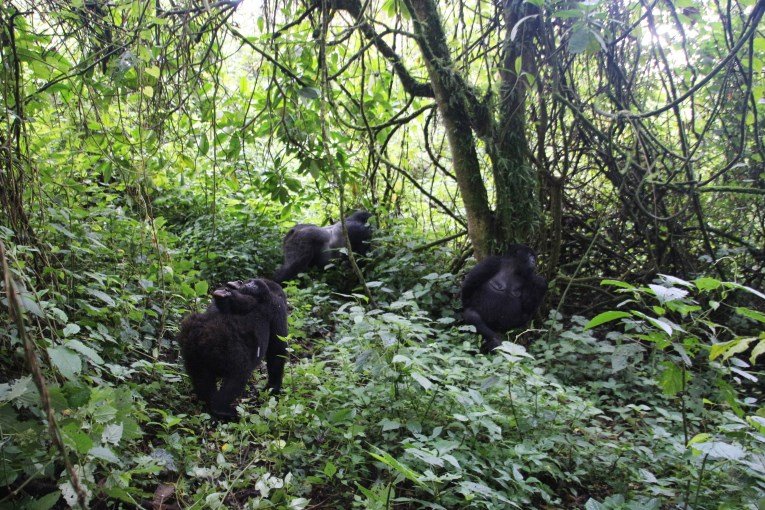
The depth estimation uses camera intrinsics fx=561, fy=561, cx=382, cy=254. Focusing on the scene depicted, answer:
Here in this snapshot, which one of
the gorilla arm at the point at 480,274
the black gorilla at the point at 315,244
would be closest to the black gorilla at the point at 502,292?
the gorilla arm at the point at 480,274

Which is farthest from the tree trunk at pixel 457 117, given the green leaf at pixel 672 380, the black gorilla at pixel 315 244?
the green leaf at pixel 672 380

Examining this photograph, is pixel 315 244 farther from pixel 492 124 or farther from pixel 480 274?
pixel 492 124

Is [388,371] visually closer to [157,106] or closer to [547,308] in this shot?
[157,106]

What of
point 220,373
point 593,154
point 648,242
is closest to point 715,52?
point 593,154

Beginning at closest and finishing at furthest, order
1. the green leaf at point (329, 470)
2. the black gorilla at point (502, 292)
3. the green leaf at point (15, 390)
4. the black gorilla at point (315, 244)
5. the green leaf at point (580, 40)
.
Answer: the green leaf at point (15, 390) < the green leaf at point (329, 470) < the green leaf at point (580, 40) < the black gorilla at point (502, 292) < the black gorilla at point (315, 244)

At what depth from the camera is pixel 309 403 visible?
8.82 ft

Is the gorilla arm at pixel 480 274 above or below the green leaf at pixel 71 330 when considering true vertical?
below

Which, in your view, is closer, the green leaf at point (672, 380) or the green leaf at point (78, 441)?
the green leaf at point (78, 441)

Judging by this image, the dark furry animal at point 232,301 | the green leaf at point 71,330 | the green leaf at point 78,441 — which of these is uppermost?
the green leaf at point 71,330

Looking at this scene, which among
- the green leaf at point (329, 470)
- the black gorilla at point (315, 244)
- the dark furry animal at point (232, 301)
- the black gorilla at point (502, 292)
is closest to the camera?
the green leaf at point (329, 470)

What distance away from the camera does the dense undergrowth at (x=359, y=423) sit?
5.69 feet

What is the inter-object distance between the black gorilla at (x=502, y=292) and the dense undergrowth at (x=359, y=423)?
645 mm

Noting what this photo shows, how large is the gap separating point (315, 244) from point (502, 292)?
6.60 ft

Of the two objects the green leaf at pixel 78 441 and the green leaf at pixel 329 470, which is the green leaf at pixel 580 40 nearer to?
the green leaf at pixel 329 470
